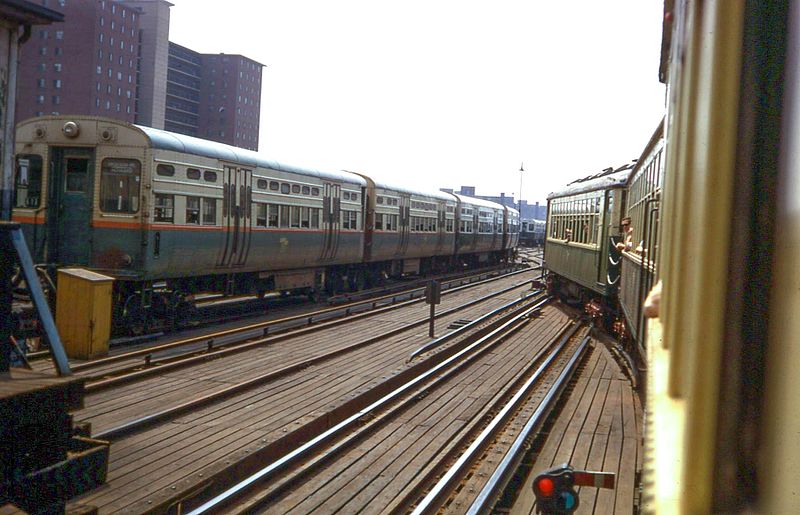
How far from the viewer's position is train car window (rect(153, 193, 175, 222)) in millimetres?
12328

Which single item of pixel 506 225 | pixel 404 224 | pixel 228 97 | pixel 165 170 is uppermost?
pixel 228 97

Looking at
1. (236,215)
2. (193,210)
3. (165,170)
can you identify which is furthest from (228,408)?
(236,215)

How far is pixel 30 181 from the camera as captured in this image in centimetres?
1242

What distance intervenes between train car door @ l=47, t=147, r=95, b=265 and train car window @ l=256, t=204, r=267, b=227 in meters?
3.56

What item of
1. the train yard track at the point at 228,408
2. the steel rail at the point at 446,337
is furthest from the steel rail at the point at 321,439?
the steel rail at the point at 446,337

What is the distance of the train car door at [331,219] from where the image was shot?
1836 centimetres

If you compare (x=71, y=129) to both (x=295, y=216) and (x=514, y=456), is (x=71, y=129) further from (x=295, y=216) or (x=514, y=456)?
(x=514, y=456)

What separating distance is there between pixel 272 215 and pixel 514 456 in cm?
963

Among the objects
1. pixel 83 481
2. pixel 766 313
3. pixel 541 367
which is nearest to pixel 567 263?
pixel 541 367

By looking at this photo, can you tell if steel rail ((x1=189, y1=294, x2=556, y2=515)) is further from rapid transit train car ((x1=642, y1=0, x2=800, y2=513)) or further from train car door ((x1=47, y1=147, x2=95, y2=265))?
train car door ((x1=47, y1=147, x2=95, y2=265))

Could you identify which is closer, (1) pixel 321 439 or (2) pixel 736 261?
(2) pixel 736 261

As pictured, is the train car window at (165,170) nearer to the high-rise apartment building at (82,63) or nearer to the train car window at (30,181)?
the train car window at (30,181)

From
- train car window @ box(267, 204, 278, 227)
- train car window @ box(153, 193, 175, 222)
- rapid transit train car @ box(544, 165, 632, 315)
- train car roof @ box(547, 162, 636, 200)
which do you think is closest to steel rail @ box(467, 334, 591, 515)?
rapid transit train car @ box(544, 165, 632, 315)

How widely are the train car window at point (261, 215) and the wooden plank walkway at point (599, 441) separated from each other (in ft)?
23.3
